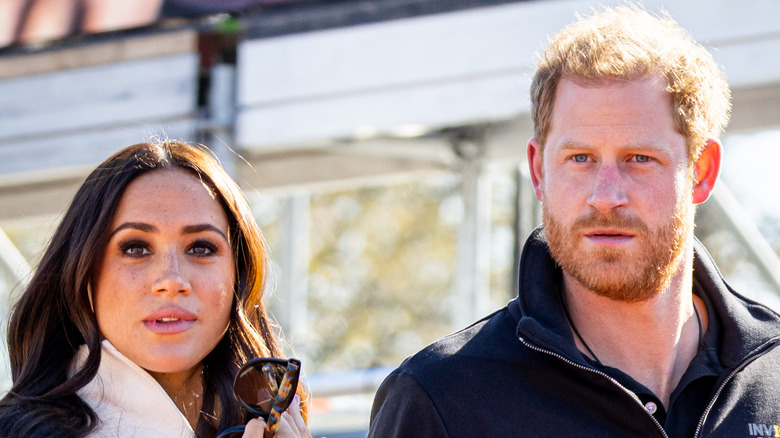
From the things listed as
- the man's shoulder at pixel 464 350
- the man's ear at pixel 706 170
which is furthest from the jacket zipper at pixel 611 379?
the man's ear at pixel 706 170

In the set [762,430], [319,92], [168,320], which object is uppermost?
[319,92]

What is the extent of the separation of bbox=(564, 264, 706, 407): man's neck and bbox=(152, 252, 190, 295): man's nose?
86cm

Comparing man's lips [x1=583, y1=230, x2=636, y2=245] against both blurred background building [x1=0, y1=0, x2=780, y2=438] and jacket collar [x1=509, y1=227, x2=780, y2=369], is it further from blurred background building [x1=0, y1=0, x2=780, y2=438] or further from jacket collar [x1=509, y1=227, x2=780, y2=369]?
blurred background building [x1=0, y1=0, x2=780, y2=438]

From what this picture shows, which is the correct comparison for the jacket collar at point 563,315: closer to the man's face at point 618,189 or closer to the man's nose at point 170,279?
the man's face at point 618,189

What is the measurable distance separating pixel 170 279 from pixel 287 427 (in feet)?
1.50

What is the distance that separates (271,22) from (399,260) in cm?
1803

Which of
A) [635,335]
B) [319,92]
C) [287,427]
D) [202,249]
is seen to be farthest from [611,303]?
[319,92]

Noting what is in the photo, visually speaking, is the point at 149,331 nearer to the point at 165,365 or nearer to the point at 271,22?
the point at 165,365

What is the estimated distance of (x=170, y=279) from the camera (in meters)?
2.66

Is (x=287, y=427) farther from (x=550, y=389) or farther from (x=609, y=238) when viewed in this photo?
(x=609, y=238)

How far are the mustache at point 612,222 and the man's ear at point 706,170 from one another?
0.77ft

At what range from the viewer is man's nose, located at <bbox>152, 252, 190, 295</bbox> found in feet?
8.73

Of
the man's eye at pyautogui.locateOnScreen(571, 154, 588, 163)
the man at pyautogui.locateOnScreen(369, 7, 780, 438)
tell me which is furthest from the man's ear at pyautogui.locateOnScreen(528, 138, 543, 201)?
the man's eye at pyautogui.locateOnScreen(571, 154, 588, 163)

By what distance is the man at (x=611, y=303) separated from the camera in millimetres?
2445
